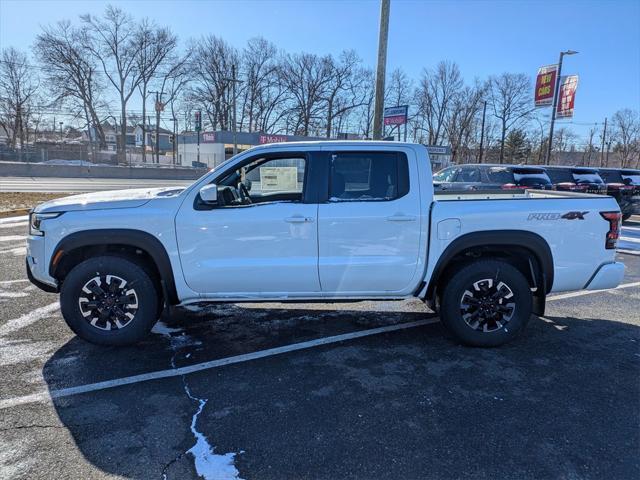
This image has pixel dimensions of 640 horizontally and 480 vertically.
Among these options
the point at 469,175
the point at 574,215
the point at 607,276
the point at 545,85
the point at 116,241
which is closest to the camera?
the point at 116,241

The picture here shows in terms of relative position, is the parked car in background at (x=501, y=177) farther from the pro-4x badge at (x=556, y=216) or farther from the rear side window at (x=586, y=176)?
the pro-4x badge at (x=556, y=216)

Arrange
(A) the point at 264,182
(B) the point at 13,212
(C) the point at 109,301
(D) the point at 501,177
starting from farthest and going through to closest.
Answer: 1. (D) the point at 501,177
2. (B) the point at 13,212
3. (A) the point at 264,182
4. (C) the point at 109,301

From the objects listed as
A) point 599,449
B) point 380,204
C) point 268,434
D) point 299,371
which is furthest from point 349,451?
point 380,204

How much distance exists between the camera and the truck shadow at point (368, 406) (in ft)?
8.73

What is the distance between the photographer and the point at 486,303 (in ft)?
13.9

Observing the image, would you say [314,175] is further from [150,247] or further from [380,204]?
[150,247]

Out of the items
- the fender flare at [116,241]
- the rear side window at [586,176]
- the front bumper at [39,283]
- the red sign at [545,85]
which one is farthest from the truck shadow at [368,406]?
the red sign at [545,85]

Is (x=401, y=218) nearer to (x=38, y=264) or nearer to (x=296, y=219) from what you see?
(x=296, y=219)

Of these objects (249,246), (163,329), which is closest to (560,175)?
(249,246)

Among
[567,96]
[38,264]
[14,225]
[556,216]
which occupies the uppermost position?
[567,96]

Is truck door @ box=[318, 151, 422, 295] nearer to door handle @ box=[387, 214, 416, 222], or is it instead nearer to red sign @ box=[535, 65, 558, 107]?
door handle @ box=[387, 214, 416, 222]

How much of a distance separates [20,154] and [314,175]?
4639 cm

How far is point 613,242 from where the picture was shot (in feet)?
14.1

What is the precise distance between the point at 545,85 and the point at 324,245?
90.4 feet
